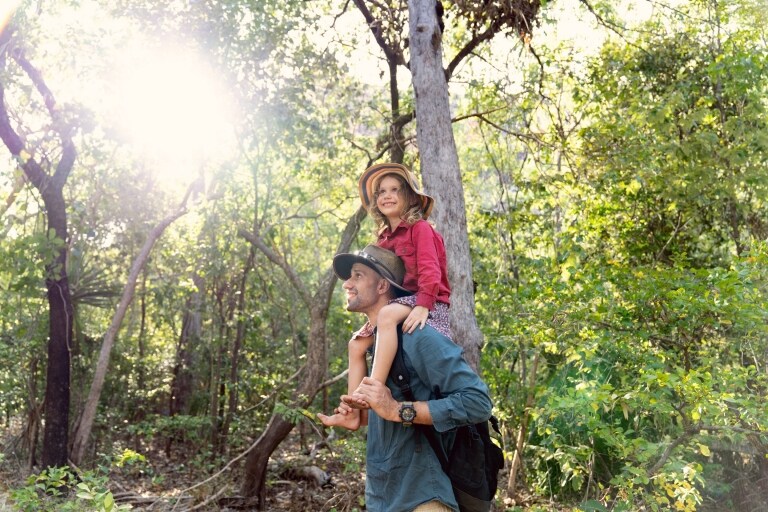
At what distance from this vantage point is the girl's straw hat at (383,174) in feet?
9.45

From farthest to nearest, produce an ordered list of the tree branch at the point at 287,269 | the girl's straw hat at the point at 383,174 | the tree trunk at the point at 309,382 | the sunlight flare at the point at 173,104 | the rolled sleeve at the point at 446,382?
the tree branch at the point at 287,269, the sunlight flare at the point at 173,104, the tree trunk at the point at 309,382, the girl's straw hat at the point at 383,174, the rolled sleeve at the point at 446,382

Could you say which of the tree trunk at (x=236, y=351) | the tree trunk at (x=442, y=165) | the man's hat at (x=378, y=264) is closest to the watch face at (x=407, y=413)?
the man's hat at (x=378, y=264)

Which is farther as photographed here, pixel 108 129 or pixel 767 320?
pixel 108 129

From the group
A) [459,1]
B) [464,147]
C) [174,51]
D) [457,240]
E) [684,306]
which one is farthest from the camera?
[464,147]

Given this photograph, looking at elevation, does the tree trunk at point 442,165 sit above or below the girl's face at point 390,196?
above

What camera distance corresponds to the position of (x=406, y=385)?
2.27m

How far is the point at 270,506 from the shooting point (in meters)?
9.40

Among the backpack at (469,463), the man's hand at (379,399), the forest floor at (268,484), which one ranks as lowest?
the forest floor at (268,484)

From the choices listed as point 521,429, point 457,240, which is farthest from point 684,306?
point 521,429

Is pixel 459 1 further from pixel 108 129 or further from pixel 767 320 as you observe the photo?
pixel 108 129

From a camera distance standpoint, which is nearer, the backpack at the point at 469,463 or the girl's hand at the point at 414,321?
the backpack at the point at 469,463

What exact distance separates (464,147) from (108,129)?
727 cm

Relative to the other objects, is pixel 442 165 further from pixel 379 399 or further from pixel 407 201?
pixel 379 399

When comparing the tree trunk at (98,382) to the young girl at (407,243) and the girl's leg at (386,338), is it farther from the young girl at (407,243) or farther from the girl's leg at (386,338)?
the girl's leg at (386,338)
